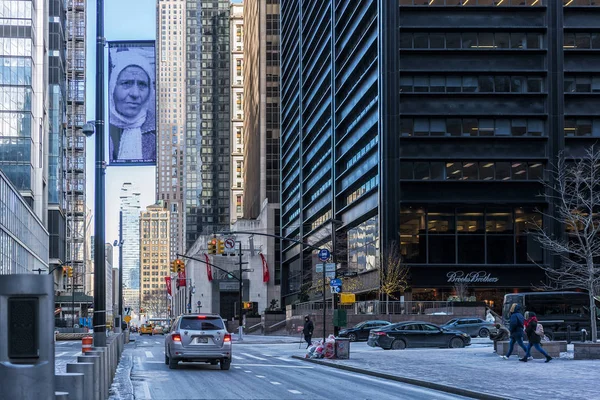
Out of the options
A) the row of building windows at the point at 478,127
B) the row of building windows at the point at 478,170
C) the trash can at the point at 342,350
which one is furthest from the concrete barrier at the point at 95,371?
the row of building windows at the point at 478,127

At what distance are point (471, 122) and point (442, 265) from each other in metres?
12.0

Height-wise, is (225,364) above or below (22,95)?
below

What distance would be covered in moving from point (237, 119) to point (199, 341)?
161m

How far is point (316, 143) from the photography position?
327ft

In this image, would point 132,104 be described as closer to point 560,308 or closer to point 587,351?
point 587,351

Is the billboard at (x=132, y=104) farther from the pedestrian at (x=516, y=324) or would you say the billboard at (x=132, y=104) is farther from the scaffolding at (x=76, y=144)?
the scaffolding at (x=76, y=144)

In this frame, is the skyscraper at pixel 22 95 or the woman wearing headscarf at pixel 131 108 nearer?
the woman wearing headscarf at pixel 131 108

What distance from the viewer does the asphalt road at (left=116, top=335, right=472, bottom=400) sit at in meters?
17.7

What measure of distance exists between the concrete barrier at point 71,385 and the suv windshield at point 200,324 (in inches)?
549

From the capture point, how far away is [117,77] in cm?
1997

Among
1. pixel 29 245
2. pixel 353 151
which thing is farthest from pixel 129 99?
pixel 29 245

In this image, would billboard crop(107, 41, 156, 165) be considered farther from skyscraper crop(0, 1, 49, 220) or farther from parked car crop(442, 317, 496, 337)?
skyscraper crop(0, 1, 49, 220)

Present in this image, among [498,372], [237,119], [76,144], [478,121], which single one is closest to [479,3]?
[478,121]

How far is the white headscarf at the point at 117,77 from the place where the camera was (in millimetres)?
19828
